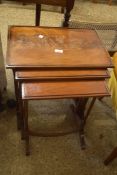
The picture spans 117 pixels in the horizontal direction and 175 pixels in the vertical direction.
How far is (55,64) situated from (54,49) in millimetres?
123

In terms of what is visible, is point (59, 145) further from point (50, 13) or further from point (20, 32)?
point (50, 13)

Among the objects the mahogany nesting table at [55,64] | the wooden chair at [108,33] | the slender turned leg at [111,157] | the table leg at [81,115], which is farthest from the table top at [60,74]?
the wooden chair at [108,33]

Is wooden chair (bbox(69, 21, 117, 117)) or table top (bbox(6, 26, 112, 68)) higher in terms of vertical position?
table top (bbox(6, 26, 112, 68))

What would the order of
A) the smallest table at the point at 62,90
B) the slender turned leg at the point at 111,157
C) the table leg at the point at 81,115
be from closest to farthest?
the smallest table at the point at 62,90 → the slender turned leg at the point at 111,157 → the table leg at the point at 81,115

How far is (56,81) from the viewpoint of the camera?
1028mm

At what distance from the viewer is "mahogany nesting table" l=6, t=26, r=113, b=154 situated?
3.26 feet

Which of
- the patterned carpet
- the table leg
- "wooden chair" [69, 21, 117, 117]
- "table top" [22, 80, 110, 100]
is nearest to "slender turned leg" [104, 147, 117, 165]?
the patterned carpet

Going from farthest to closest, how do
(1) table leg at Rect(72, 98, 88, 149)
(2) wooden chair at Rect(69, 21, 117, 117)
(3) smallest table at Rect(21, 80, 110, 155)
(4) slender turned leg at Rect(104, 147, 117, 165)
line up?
(2) wooden chair at Rect(69, 21, 117, 117), (1) table leg at Rect(72, 98, 88, 149), (4) slender turned leg at Rect(104, 147, 117, 165), (3) smallest table at Rect(21, 80, 110, 155)

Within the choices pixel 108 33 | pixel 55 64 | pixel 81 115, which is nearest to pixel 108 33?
pixel 108 33

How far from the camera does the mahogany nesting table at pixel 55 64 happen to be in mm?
995

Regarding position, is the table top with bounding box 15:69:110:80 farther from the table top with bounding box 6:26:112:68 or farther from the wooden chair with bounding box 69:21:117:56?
the wooden chair with bounding box 69:21:117:56

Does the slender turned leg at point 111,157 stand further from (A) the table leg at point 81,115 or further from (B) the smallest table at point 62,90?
(B) the smallest table at point 62,90

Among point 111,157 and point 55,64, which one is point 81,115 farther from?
point 55,64

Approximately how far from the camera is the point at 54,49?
44.3 inches
